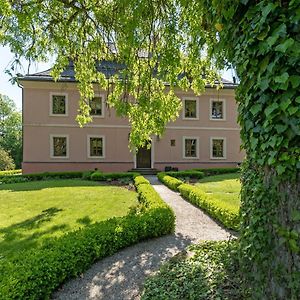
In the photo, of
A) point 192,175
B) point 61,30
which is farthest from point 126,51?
point 192,175

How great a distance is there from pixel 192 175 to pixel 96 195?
741cm

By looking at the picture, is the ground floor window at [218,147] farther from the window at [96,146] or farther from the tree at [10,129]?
the tree at [10,129]

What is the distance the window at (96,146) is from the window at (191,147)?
632 centimetres

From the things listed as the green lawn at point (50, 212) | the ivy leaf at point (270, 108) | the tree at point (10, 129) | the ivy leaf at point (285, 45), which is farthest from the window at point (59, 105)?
the tree at point (10, 129)

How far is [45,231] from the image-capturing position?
21.7 ft

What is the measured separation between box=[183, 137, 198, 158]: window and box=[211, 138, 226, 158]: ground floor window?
1354 mm

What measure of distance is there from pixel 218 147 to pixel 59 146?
1198cm

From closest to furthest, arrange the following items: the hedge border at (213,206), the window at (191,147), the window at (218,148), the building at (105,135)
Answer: the hedge border at (213,206), the building at (105,135), the window at (191,147), the window at (218,148)

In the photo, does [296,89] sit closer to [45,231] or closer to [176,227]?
[176,227]

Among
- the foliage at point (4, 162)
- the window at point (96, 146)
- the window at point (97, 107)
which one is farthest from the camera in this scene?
the foliage at point (4, 162)

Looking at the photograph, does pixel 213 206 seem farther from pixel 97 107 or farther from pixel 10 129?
pixel 10 129

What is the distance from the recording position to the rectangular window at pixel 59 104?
68.4ft

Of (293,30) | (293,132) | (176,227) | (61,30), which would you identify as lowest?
(176,227)

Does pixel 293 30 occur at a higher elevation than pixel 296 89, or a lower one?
higher
